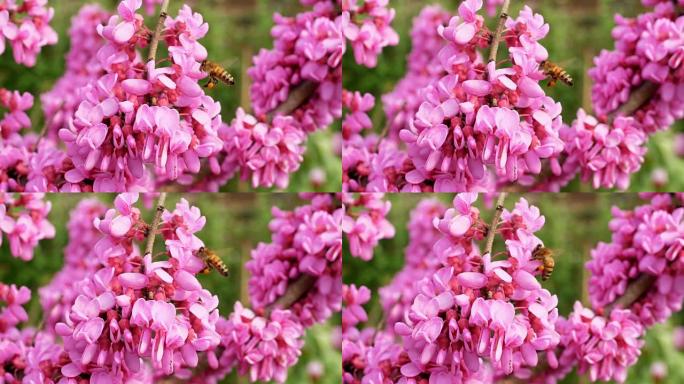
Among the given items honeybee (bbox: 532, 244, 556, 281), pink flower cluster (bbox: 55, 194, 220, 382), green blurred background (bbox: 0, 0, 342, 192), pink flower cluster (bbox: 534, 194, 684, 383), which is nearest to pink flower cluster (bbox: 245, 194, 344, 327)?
green blurred background (bbox: 0, 0, 342, 192)

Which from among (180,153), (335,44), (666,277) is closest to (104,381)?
(180,153)

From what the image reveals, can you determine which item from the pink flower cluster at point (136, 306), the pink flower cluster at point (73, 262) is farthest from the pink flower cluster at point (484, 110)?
the pink flower cluster at point (73, 262)

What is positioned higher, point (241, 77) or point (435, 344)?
point (241, 77)

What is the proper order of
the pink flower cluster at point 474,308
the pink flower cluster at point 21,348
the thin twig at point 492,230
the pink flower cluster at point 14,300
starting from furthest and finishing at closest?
the pink flower cluster at point 14,300, the pink flower cluster at point 21,348, the thin twig at point 492,230, the pink flower cluster at point 474,308

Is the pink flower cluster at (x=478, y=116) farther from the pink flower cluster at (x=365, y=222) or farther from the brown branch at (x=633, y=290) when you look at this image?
the brown branch at (x=633, y=290)

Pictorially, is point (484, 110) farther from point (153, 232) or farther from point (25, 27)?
point (25, 27)

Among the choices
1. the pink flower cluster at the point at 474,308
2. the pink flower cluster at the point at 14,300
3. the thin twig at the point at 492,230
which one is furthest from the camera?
the pink flower cluster at the point at 14,300

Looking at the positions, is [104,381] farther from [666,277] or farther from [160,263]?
[666,277]
